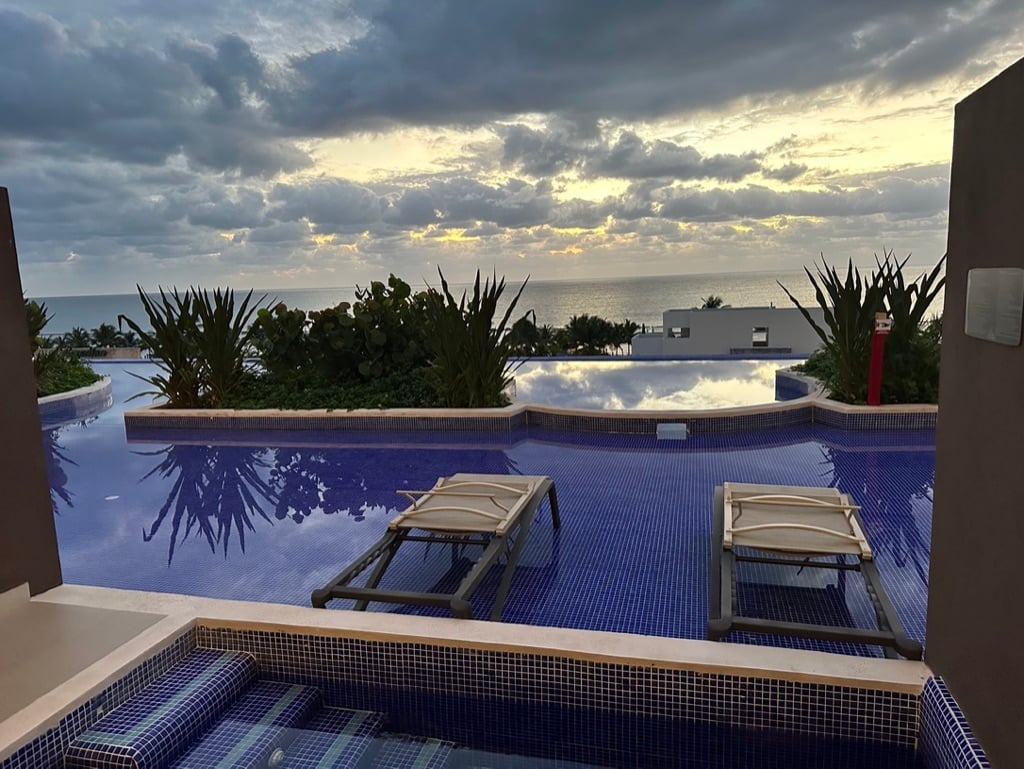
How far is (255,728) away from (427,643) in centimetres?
72

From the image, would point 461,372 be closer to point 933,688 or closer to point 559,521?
point 559,521

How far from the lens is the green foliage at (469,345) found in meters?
7.23

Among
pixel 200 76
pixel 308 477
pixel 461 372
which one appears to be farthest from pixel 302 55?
pixel 308 477

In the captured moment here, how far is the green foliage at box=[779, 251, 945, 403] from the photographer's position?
272 inches

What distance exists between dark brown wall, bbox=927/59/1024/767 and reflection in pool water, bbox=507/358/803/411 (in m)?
5.50

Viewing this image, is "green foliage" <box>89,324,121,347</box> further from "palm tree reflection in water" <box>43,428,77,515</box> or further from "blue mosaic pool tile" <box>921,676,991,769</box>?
"blue mosaic pool tile" <box>921,676,991,769</box>

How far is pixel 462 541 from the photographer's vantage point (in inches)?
144

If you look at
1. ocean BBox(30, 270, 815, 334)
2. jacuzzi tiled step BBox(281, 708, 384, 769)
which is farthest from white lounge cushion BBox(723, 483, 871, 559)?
ocean BBox(30, 270, 815, 334)

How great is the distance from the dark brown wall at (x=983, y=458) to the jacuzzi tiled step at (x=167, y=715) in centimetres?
265

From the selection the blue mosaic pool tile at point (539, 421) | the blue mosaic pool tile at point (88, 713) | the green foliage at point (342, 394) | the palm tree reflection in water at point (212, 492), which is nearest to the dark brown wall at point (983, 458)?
the blue mosaic pool tile at point (88, 713)

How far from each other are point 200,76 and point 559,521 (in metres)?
15.7

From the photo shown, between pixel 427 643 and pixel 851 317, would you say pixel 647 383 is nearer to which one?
pixel 851 317

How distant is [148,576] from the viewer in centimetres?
394

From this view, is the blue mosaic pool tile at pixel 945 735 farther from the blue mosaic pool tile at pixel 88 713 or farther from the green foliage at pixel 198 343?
the green foliage at pixel 198 343
